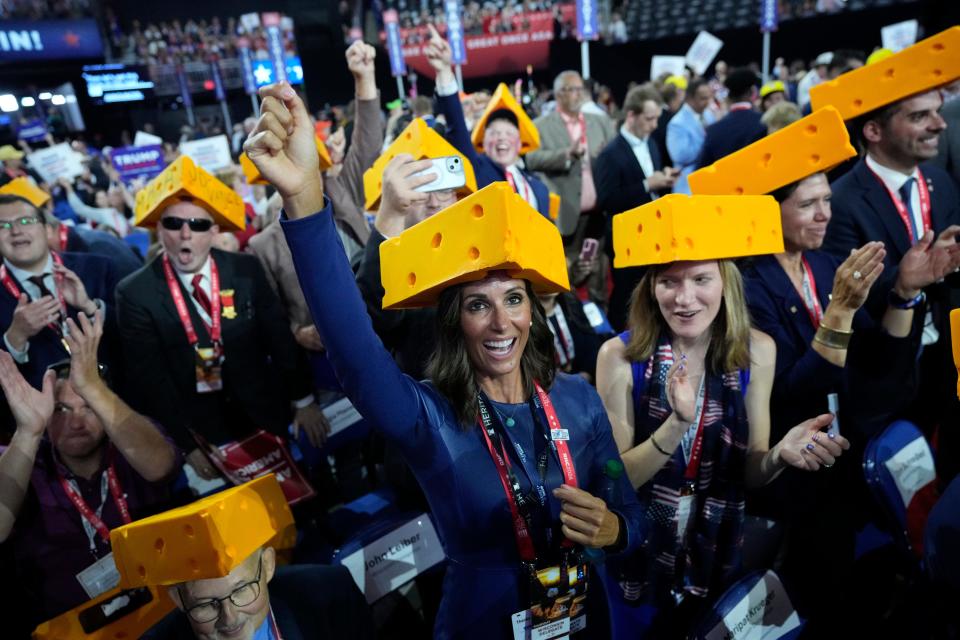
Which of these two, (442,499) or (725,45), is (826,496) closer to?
(442,499)

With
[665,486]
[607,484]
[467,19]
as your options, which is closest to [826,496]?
[665,486]

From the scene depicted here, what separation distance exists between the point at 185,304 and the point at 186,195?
1.79 feet

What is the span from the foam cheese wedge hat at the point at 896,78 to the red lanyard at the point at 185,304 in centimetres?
324

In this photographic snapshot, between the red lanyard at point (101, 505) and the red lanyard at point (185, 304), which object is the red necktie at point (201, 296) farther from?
the red lanyard at point (101, 505)

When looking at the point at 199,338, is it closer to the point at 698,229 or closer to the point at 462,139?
the point at 462,139

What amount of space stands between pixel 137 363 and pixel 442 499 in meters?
2.15

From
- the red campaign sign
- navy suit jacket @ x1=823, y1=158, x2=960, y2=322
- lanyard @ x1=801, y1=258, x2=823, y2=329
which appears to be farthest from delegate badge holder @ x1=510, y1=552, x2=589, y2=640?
the red campaign sign

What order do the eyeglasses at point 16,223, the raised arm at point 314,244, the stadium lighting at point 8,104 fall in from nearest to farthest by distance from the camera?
the raised arm at point 314,244 < the eyeglasses at point 16,223 < the stadium lighting at point 8,104

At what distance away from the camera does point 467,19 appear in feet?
78.4

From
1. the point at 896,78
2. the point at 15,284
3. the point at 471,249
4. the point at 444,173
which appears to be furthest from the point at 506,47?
the point at 471,249

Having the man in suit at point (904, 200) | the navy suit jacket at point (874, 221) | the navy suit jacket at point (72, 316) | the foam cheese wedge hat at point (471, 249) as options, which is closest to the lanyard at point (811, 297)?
the man in suit at point (904, 200)

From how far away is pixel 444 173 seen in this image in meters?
2.09

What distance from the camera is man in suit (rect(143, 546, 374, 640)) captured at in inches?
71.1

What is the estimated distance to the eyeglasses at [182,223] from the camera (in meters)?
3.16
